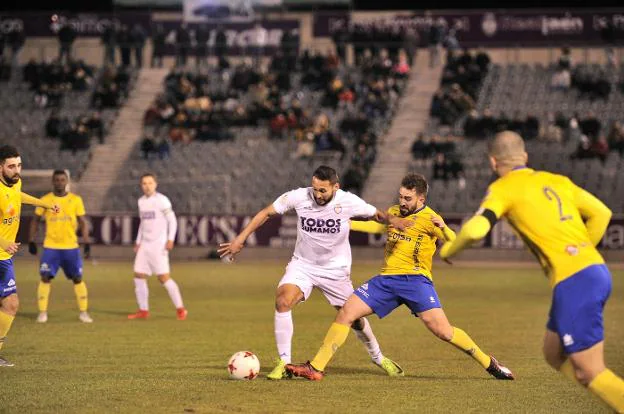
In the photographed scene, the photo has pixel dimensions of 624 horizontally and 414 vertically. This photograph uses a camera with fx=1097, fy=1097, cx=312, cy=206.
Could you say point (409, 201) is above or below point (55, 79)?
above

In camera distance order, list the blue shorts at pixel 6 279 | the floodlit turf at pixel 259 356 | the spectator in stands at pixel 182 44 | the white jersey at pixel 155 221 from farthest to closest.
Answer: the spectator in stands at pixel 182 44 → the white jersey at pixel 155 221 → the blue shorts at pixel 6 279 → the floodlit turf at pixel 259 356

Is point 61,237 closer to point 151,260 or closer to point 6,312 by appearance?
point 151,260

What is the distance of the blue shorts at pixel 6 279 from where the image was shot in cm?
1270

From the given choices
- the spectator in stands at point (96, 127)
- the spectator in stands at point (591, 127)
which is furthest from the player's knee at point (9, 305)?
the spectator in stands at point (96, 127)

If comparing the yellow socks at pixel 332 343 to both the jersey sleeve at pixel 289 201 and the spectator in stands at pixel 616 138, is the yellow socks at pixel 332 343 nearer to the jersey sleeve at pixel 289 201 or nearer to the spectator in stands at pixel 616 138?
the jersey sleeve at pixel 289 201

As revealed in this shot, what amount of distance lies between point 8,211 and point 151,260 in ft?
22.4

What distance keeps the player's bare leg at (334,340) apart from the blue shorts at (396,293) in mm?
125

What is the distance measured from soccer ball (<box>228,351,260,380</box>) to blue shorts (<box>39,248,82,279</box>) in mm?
7639

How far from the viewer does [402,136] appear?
4247 centimetres

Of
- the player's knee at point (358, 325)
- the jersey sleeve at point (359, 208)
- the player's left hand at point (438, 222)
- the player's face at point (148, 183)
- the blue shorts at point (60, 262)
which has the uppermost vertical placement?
the player's left hand at point (438, 222)

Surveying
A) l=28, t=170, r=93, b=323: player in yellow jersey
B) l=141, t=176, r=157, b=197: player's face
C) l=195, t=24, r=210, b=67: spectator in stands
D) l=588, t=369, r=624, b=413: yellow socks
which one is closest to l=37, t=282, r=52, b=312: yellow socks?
l=28, t=170, r=93, b=323: player in yellow jersey

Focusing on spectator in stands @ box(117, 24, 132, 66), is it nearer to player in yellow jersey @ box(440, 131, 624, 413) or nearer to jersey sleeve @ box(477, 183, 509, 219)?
player in yellow jersey @ box(440, 131, 624, 413)

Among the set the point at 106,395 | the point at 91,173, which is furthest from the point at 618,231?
the point at 106,395

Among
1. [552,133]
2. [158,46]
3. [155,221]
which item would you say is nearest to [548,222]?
[155,221]
